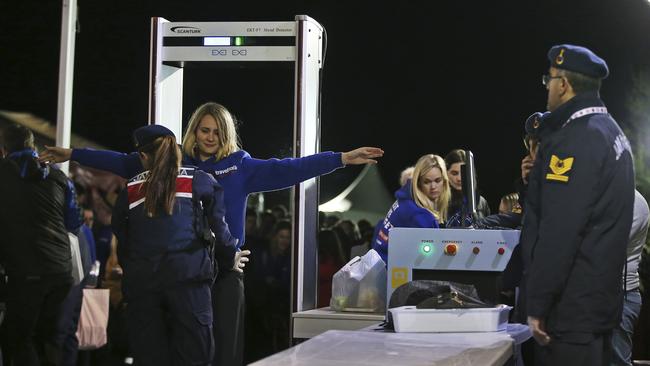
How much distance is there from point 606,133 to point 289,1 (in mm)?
5620

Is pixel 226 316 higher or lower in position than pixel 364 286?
lower

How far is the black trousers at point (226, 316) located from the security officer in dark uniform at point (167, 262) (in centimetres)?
25

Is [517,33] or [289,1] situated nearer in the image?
[517,33]

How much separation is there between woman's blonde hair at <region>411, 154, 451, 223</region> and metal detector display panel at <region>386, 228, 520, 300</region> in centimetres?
72

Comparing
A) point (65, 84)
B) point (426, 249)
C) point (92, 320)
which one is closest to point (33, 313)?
point (92, 320)

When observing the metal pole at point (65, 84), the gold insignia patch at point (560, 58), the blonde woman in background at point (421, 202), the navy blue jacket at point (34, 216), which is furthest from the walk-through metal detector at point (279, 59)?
the gold insignia patch at point (560, 58)

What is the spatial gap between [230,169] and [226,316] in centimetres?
61

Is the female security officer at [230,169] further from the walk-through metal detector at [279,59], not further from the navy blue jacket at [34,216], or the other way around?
the navy blue jacket at [34,216]

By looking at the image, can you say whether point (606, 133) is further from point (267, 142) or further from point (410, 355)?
point (267, 142)

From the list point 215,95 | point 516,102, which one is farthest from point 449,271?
point 516,102

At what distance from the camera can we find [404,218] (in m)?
4.09

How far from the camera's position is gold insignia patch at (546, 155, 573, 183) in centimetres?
242

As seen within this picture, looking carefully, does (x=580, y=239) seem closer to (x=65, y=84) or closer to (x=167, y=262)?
(x=167, y=262)

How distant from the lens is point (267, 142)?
6094 mm
